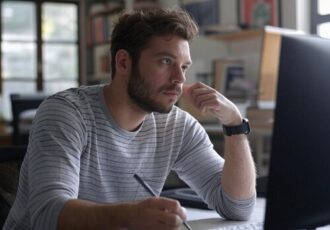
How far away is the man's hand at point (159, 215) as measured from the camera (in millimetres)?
855

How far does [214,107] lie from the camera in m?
1.33

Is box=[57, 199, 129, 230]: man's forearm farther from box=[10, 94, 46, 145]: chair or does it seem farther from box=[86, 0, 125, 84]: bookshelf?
box=[86, 0, 125, 84]: bookshelf

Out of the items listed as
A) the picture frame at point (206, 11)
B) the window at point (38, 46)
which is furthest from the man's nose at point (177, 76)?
the window at point (38, 46)

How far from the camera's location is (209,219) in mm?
1280

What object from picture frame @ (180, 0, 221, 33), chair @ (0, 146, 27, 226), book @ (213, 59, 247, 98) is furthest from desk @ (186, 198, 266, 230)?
picture frame @ (180, 0, 221, 33)

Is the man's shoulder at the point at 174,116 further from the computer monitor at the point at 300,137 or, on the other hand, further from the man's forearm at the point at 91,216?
the computer monitor at the point at 300,137

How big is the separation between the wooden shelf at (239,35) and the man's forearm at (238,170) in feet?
8.49

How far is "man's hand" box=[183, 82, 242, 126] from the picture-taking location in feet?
4.34

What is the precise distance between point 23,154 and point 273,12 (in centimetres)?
281

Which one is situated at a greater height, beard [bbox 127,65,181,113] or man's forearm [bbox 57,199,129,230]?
beard [bbox 127,65,181,113]

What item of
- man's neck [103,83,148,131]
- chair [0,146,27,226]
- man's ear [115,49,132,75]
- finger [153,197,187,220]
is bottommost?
chair [0,146,27,226]

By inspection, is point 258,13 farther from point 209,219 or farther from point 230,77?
point 209,219

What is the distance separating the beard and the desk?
28 centimetres

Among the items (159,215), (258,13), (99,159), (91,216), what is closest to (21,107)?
(258,13)
